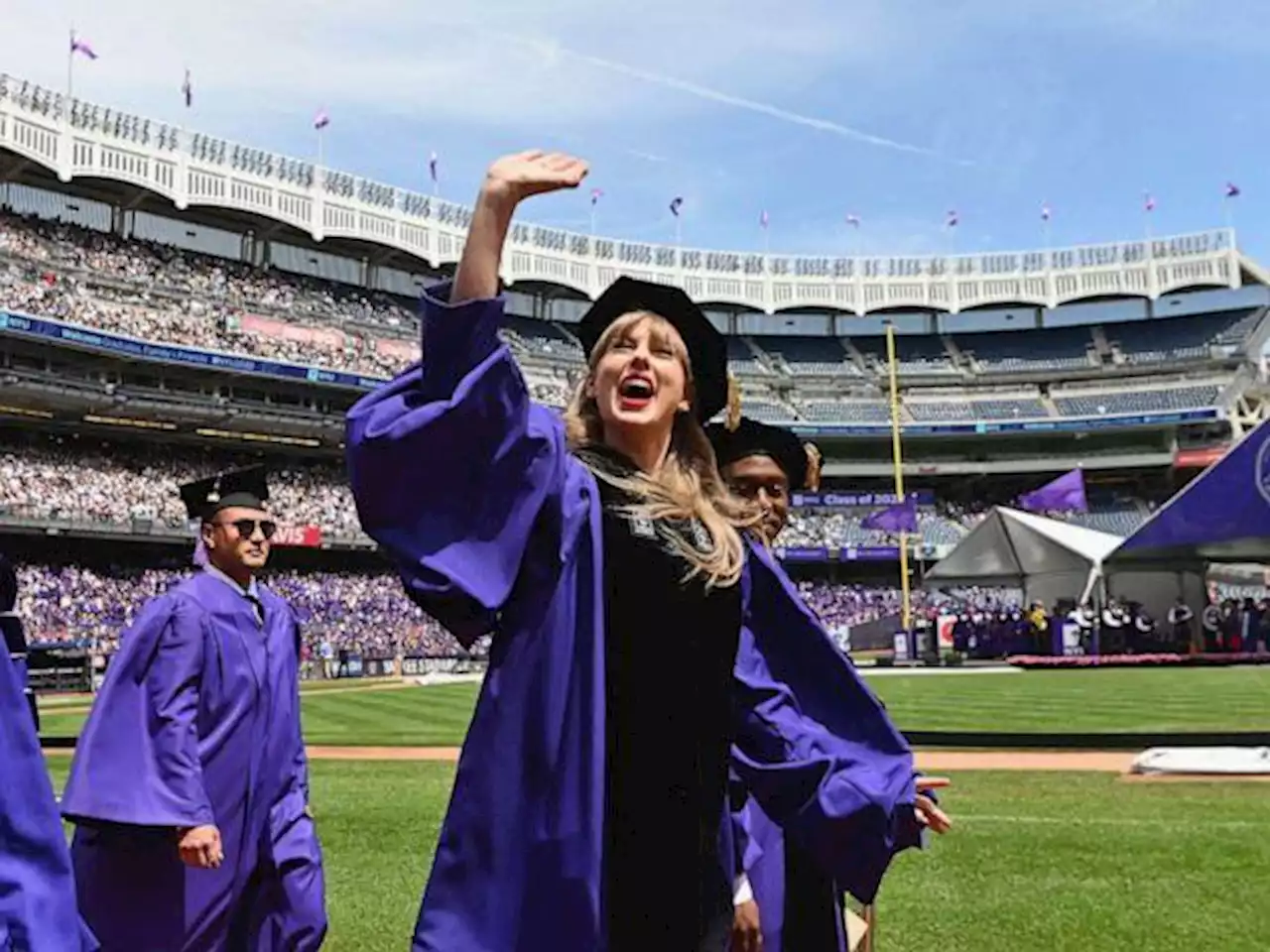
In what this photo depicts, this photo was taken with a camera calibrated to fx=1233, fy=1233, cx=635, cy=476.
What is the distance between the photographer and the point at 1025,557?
120 ft

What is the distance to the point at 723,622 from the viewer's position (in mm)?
2467

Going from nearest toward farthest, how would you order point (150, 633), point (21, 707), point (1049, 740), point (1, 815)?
point (1, 815) < point (21, 707) < point (150, 633) < point (1049, 740)

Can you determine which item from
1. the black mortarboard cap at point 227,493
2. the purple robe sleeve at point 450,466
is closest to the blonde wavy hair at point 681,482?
the purple robe sleeve at point 450,466

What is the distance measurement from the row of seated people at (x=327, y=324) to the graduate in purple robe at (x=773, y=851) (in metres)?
43.7

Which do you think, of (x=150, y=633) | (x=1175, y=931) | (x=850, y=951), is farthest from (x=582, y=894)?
(x=1175, y=931)

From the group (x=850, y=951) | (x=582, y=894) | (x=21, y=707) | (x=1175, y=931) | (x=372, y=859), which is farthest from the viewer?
(x=372, y=859)

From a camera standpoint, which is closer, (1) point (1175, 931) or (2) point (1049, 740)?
(1) point (1175, 931)

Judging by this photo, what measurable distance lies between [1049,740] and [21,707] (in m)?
13.8

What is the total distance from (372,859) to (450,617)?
6904 millimetres

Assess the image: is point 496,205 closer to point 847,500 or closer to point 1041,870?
point 1041,870

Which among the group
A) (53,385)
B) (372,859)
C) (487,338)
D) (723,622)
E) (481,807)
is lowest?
(372,859)

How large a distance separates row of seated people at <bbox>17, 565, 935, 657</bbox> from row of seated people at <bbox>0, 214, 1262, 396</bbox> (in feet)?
30.1

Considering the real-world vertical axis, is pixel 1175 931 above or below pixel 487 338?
below

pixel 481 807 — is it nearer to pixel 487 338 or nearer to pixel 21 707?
pixel 487 338
